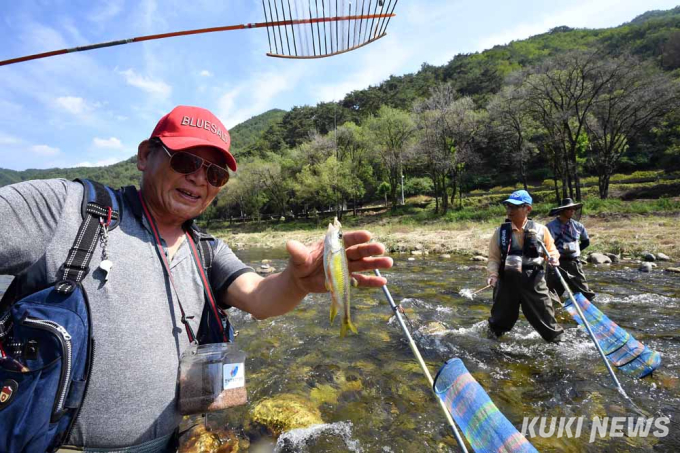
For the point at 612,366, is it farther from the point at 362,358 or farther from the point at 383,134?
the point at 383,134

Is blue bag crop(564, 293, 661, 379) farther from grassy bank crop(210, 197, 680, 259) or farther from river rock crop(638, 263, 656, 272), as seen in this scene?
grassy bank crop(210, 197, 680, 259)

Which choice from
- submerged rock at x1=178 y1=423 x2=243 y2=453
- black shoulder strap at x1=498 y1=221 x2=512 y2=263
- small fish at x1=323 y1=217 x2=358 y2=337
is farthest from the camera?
→ black shoulder strap at x1=498 y1=221 x2=512 y2=263

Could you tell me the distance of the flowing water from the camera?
14.6ft

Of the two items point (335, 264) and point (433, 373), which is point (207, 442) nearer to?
point (335, 264)

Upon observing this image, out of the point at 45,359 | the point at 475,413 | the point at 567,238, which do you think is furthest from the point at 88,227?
the point at 567,238

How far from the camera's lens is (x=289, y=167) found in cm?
5469

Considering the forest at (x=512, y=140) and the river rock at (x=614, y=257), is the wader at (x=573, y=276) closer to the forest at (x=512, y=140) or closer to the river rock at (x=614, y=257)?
the river rock at (x=614, y=257)

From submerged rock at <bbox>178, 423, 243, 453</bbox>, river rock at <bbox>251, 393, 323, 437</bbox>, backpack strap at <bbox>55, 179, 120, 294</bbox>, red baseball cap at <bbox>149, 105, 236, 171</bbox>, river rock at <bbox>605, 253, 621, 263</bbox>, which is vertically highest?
red baseball cap at <bbox>149, 105, 236, 171</bbox>

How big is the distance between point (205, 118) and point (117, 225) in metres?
1.02

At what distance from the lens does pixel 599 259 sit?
14445mm

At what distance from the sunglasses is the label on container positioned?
1.40 metres

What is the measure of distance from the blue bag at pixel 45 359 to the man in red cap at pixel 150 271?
0.08 metres

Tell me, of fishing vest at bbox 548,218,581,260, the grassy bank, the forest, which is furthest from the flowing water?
the forest

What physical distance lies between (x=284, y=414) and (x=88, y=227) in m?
4.13
